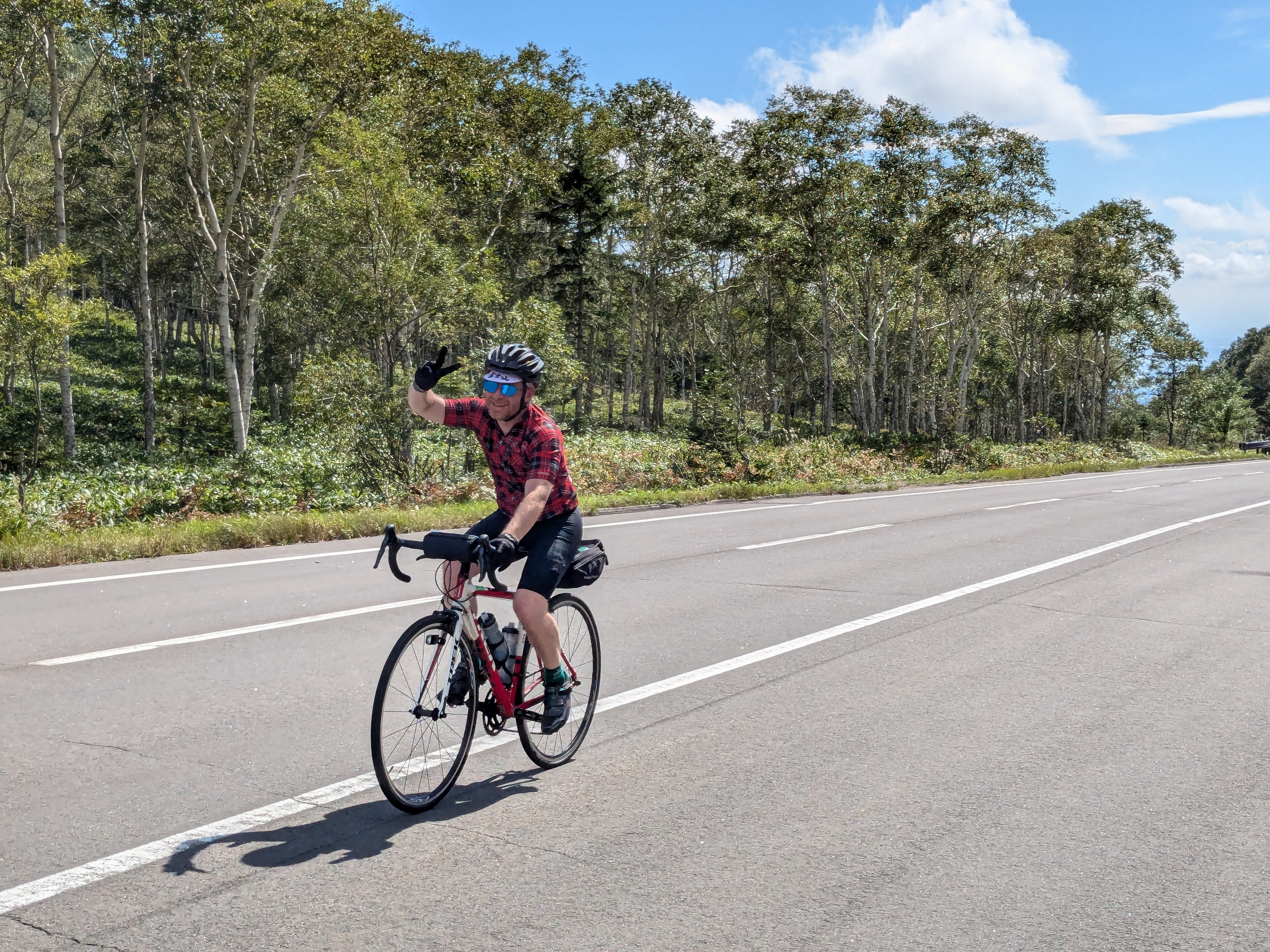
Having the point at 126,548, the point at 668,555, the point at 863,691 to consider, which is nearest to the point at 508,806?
the point at 863,691

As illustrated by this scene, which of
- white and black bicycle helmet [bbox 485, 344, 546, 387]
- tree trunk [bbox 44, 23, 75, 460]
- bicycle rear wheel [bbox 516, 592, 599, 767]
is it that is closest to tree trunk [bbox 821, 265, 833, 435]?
tree trunk [bbox 44, 23, 75, 460]

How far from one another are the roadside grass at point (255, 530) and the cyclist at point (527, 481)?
871 cm

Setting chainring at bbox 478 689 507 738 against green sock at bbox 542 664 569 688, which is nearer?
chainring at bbox 478 689 507 738

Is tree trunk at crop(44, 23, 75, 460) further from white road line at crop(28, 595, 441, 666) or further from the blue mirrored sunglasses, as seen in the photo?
the blue mirrored sunglasses

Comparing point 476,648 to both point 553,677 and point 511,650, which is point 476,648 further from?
point 553,677

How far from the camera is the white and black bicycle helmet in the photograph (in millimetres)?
4566

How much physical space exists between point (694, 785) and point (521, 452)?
5.35ft

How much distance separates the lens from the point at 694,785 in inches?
185

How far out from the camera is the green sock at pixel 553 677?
194 inches

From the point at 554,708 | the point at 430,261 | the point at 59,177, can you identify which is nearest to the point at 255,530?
the point at 554,708

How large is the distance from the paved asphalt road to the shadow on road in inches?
0.6

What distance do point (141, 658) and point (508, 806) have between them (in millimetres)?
3702

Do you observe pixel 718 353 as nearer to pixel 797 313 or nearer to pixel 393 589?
pixel 797 313

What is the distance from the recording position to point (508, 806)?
14.6 ft
